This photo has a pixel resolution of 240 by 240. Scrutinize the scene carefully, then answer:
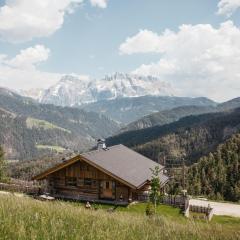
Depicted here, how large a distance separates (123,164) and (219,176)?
71.2 meters

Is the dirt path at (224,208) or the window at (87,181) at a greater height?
the window at (87,181)

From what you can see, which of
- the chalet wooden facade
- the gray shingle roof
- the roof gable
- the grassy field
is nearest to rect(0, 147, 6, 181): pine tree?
the chalet wooden facade

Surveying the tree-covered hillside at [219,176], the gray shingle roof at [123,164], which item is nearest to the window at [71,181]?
the gray shingle roof at [123,164]

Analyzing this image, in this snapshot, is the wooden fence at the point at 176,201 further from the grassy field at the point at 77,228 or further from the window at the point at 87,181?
the grassy field at the point at 77,228

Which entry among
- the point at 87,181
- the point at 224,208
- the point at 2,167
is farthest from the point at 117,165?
the point at 2,167

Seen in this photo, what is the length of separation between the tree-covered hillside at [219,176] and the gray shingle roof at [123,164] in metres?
44.0

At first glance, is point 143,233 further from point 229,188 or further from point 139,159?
point 229,188

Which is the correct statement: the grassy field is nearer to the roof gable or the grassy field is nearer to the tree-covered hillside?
the roof gable

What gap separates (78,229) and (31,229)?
3.74 ft

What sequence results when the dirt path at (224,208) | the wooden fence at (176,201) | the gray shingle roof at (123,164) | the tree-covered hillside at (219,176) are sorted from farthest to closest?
the tree-covered hillside at (219,176) → the dirt path at (224,208) → the wooden fence at (176,201) → the gray shingle roof at (123,164)

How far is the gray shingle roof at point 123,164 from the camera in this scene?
4022cm

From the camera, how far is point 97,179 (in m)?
41.4

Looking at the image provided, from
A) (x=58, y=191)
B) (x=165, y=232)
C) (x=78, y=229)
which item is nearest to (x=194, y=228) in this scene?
(x=165, y=232)

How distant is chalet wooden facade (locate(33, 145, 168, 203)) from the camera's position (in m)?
40.3
